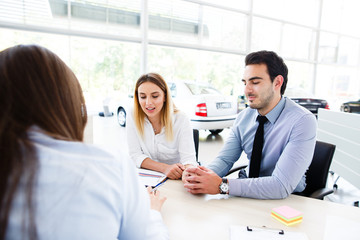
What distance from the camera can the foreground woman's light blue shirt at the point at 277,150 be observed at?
3.99 feet

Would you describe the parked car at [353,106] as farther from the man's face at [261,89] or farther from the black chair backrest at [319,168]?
the man's face at [261,89]

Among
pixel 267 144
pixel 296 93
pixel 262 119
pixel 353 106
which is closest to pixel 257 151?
pixel 267 144

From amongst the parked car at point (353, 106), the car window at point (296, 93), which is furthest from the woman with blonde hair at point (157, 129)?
the parked car at point (353, 106)

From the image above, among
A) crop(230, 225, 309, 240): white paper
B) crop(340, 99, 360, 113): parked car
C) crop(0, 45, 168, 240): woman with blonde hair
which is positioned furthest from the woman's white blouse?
crop(340, 99, 360, 113): parked car

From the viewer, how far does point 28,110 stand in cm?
49

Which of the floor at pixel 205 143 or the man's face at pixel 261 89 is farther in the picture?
the floor at pixel 205 143

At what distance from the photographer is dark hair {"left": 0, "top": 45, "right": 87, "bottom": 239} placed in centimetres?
44

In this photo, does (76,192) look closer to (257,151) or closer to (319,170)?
(257,151)

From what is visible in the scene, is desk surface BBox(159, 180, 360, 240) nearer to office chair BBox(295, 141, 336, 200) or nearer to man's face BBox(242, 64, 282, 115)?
office chair BBox(295, 141, 336, 200)

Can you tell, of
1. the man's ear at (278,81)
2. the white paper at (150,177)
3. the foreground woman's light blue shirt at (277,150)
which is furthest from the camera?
the man's ear at (278,81)

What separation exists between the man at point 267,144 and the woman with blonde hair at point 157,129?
1.16 ft

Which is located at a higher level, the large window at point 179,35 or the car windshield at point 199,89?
the large window at point 179,35

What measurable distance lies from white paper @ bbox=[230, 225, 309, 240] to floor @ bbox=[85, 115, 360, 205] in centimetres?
135

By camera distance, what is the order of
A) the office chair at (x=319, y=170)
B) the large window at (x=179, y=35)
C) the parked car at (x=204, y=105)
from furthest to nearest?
the large window at (x=179, y=35), the parked car at (x=204, y=105), the office chair at (x=319, y=170)
